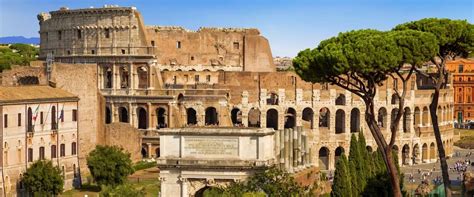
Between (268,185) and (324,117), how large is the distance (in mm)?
44864

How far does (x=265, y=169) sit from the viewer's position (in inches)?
1693

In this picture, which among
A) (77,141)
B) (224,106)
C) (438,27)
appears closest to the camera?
(438,27)

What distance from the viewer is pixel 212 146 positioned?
1720 inches

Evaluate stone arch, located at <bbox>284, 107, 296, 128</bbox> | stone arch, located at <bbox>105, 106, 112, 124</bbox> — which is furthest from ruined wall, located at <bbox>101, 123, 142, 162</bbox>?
stone arch, located at <bbox>284, 107, 296, 128</bbox>

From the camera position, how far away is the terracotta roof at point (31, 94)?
170 ft

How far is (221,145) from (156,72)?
118 feet

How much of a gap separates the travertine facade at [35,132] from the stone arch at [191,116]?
20.8m

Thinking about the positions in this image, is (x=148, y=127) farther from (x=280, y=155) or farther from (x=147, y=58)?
(x=280, y=155)

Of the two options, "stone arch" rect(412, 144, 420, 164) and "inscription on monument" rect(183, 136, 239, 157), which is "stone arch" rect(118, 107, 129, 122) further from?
"inscription on monument" rect(183, 136, 239, 157)

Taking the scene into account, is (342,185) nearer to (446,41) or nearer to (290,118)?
(446,41)

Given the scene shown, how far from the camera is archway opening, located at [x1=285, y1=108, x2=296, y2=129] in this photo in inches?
3150

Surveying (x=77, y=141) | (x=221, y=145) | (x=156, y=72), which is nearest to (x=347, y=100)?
(x=156, y=72)

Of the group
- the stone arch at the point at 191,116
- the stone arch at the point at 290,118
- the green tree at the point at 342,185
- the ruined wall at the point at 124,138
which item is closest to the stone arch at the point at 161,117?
the stone arch at the point at 191,116

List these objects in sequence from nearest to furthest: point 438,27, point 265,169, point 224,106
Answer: point 438,27 → point 265,169 → point 224,106
